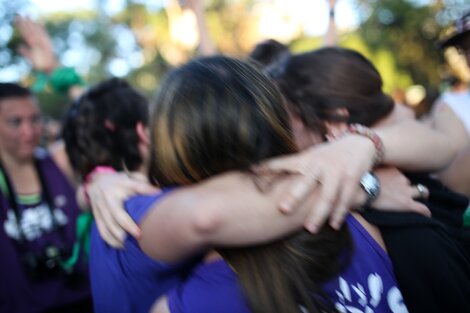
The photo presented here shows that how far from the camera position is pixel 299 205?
3.06ft

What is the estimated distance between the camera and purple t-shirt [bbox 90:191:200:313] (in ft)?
3.47

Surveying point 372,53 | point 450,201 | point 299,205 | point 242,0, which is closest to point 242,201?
point 299,205

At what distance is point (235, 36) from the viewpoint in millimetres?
24625

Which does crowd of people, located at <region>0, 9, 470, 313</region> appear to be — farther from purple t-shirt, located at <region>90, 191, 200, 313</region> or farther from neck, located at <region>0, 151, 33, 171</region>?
neck, located at <region>0, 151, 33, 171</region>

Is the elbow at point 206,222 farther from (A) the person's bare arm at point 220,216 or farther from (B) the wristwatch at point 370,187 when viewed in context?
(B) the wristwatch at point 370,187

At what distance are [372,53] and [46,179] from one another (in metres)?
17.8

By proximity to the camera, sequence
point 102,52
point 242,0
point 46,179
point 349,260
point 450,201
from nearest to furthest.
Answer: point 349,260 → point 450,201 → point 46,179 → point 242,0 → point 102,52

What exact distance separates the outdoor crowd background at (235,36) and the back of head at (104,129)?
3.08ft

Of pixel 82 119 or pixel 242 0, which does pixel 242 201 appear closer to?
pixel 82 119

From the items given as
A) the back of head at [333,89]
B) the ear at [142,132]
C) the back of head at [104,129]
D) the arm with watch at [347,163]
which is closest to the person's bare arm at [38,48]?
the back of head at [104,129]

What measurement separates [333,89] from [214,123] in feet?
2.17

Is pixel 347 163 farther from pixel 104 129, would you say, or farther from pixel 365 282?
pixel 104 129

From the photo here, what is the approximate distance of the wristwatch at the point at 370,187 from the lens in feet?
3.70

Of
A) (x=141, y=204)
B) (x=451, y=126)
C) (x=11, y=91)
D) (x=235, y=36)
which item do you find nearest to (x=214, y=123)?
(x=141, y=204)
